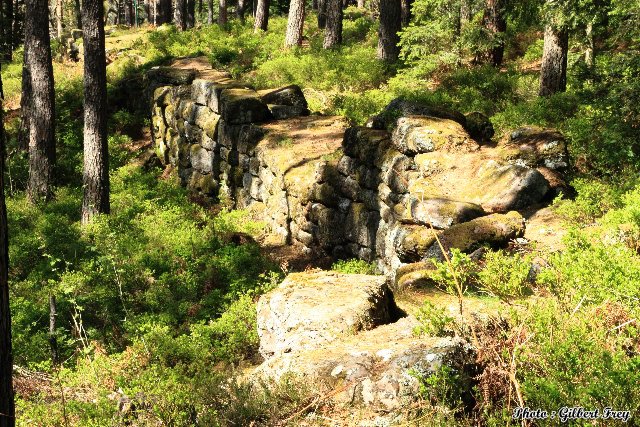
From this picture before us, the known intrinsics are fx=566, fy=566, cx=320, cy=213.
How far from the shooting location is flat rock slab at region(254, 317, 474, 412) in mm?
3902

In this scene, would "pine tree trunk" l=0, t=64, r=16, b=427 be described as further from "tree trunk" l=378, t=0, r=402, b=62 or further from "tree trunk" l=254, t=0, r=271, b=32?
"tree trunk" l=254, t=0, r=271, b=32

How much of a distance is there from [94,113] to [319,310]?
8360 mm

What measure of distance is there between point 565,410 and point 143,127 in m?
17.8

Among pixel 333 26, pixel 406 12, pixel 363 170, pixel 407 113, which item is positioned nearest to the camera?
pixel 363 170

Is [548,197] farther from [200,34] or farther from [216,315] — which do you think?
[200,34]

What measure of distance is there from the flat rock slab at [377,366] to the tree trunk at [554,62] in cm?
909

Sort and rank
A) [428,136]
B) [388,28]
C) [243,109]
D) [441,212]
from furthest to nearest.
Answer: [388,28], [243,109], [428,136], [441,212]

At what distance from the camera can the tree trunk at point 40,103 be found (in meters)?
13.7

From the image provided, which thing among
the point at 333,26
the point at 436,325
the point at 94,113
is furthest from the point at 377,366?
the point at 333,26

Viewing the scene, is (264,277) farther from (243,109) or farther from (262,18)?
(262,18)

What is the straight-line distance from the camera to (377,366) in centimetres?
416

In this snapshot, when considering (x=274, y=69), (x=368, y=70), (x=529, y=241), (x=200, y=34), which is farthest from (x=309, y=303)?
(x=200, y=34)

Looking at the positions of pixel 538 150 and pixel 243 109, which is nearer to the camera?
pixel 538 150

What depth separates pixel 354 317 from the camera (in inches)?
215
